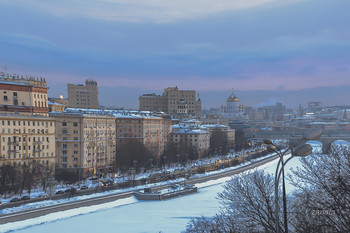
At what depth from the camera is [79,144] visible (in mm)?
48656

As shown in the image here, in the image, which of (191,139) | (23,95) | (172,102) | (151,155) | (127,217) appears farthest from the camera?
(172,102)

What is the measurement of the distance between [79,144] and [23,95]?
26.4ft

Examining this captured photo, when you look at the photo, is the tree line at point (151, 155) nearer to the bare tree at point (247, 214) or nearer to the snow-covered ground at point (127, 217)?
the snow-covered ground at point (127, 217)

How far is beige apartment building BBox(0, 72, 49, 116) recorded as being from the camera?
146ft

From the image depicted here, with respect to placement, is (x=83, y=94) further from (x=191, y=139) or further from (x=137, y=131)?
(x=137, y=131)

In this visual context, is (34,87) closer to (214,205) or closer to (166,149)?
(214,205)

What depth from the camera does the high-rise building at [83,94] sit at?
131m

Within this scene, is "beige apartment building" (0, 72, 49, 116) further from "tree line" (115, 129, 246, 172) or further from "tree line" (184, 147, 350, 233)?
"tree line" (184, 147, 350, 233)

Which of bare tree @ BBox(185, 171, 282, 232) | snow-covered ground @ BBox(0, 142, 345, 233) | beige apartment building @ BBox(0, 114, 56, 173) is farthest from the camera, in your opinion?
beige apartment building @ BBox(0, 114, 56, 173)

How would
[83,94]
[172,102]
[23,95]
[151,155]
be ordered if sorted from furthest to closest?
[83,94], [172,102], [151,155], [23,95]

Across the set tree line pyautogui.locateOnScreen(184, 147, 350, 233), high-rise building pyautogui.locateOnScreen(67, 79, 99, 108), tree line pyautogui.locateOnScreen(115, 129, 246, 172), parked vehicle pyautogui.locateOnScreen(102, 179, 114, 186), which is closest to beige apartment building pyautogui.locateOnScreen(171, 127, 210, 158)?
tree line pyautogui.locateOnScreen(115, 129, 246, 172)

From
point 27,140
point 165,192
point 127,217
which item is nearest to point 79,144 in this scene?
point 27,140

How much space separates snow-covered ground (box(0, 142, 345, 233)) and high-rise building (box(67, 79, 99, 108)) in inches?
3774

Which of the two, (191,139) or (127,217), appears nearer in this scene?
(127,217)
